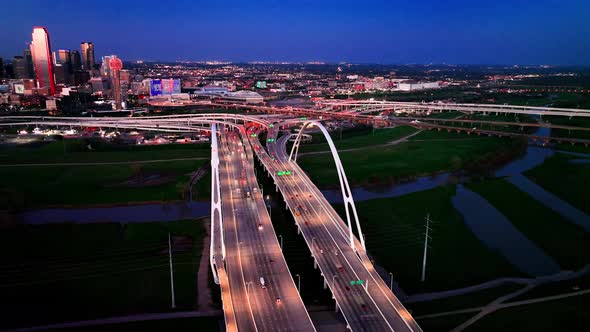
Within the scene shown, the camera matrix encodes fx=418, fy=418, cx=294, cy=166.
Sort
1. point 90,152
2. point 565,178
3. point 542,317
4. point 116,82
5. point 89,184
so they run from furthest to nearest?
point 116,82, point 90,152, point 565,178, point 89,184, point 542,317

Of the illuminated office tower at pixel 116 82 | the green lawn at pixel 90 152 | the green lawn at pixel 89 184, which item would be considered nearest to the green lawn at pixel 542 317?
the green lawn at pixel 89 184

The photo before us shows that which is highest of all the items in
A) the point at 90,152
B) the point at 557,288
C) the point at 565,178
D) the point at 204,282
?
the point at 565,178

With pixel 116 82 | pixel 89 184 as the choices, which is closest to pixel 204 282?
pixel 89 184

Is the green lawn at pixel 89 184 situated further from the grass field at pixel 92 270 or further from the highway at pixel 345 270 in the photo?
the highway at pixel 345 270

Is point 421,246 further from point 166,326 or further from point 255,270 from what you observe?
point 166,326

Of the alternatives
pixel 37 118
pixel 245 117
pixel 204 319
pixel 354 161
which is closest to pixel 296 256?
pixel 204 319

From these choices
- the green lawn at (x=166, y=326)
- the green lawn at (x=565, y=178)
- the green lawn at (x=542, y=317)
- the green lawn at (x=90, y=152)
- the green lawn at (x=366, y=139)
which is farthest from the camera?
the green lawn at (x=366, y=139)

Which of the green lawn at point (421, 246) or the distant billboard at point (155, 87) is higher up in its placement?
the distant billboard at point (155, 87)

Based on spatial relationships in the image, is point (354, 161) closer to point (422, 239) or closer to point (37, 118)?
point (422, 239)
